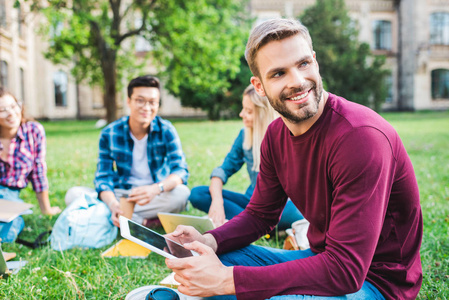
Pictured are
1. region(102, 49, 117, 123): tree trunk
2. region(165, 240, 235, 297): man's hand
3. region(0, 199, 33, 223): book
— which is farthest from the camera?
region(102, 49, 117, 123): tree trunk

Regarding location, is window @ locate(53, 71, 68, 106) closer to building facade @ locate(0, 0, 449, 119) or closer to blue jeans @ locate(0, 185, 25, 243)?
building facade @ locate(0, 0, 449, 119)

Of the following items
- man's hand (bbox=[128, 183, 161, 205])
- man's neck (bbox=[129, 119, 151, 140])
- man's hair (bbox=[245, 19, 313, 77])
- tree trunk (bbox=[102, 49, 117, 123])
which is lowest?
man's hand (bbox=[128, 183, 161, 205])

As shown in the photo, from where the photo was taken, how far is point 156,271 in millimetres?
3057

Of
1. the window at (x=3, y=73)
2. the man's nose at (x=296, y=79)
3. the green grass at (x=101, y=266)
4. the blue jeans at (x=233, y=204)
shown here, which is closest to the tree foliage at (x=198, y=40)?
the window at (x=3, y=73)

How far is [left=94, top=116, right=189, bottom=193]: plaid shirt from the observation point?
4.18m

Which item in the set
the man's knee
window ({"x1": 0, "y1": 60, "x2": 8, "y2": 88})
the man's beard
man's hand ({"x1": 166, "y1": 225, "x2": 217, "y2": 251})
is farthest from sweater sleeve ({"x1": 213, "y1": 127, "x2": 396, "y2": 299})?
window ({"x1": 0, "y1": 60, "x2": 8, "y2": 88})

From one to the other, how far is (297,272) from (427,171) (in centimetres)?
634

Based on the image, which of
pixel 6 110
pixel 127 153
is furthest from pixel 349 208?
pixel 6 110

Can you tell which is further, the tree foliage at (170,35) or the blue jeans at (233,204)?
the tree foliage at (170,35)

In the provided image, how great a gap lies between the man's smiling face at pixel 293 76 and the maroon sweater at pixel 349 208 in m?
0.09

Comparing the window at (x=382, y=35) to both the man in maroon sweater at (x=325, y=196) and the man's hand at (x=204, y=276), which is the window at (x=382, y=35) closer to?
the man in maroon sweater at (x=325, y=196)

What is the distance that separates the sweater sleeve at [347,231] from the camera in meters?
1.58

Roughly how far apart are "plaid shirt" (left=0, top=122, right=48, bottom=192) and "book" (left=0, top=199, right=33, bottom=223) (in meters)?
0.77

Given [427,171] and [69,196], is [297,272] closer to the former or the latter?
[69,196]
